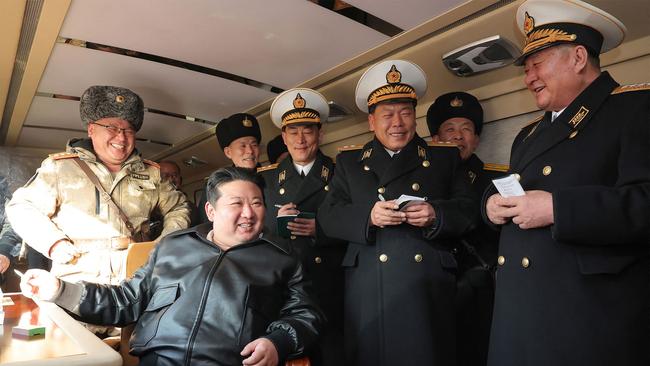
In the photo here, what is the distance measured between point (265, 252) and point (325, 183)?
128cm

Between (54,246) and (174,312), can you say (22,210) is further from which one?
(174,312)

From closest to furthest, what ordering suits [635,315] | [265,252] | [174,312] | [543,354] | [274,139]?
1. [635,315]
2. [543,354]
3. [174,312]
4. [265,252]
5. [274,139]

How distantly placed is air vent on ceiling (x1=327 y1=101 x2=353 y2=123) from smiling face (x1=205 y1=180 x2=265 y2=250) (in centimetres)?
208

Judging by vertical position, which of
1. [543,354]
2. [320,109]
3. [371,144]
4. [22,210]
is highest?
[320,109]

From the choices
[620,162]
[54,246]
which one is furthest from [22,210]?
[620,162]

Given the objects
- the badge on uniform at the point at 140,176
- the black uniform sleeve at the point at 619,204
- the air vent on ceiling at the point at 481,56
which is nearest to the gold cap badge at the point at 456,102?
the air vent on ceiling at the point at 481,56

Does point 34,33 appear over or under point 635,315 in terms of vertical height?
over

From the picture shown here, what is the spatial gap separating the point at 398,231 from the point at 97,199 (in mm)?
1746

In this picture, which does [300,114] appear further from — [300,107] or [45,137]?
[45,137]

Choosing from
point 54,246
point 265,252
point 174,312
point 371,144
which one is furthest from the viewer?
point 371,144

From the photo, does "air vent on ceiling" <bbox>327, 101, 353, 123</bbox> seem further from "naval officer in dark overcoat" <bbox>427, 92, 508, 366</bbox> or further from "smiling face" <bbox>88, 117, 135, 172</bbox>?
"smiling face" <bbox>88, 117, 135, 172</bbox>

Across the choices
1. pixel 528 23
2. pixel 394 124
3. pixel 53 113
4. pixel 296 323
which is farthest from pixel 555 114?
pixel 53 113

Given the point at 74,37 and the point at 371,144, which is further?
the point at 74,37

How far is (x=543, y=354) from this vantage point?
5.97 feet
